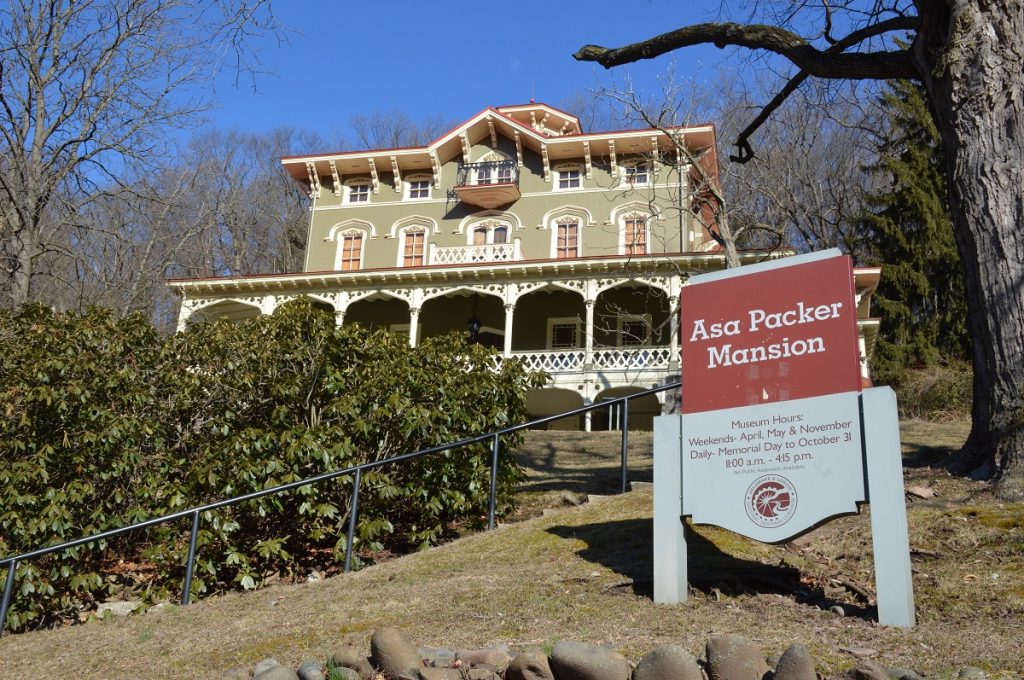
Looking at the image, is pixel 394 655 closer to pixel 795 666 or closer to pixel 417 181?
pixel 795 666

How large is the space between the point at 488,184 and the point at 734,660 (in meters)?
25.7

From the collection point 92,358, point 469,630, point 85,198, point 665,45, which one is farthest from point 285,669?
point 85,198

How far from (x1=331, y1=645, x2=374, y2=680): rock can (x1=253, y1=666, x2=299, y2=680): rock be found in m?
0.23

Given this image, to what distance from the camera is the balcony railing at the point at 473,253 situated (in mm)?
27016

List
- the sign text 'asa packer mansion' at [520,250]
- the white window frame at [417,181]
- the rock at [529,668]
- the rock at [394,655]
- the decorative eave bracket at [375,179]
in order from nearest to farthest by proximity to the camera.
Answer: the rock at [529,668], the rock at [394,655], the sign text 'asa packer mansion' at [520,250], the white window frame at [417,181], the decorative eave bracket at [375,179]

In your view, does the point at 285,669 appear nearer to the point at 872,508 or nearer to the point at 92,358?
the point at 872,508

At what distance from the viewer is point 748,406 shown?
5.69 metres

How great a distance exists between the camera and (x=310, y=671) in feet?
14.7

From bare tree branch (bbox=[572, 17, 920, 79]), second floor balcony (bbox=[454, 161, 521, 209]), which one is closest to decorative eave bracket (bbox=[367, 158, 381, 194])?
second floor balcony (bbox=[454, 161, 521, 209])

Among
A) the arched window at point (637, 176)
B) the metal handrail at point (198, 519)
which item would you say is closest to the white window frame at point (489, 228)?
the arched window at point (637, 176)

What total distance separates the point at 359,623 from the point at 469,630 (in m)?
0.82

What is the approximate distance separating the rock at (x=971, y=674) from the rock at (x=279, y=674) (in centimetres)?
309

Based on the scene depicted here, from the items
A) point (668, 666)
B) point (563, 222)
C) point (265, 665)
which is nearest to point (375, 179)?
point (563, 222)

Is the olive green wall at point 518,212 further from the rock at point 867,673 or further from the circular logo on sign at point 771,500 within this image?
the rock at point 867,673
